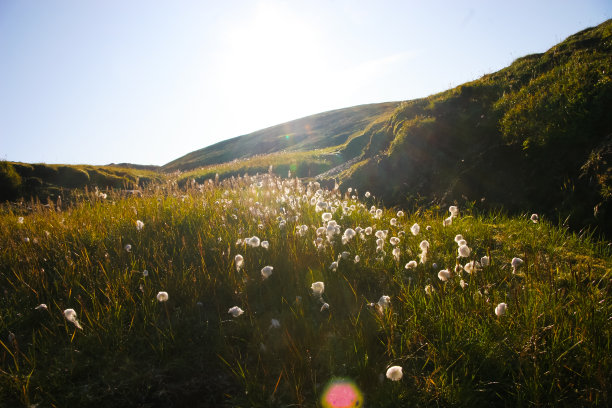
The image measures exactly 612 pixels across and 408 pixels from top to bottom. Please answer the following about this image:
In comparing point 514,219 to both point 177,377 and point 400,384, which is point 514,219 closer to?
point 400,384

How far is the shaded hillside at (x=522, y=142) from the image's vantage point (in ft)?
14.8

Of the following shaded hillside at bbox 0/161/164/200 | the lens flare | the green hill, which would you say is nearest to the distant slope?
shaded hillside at bbox 0/161/164/200

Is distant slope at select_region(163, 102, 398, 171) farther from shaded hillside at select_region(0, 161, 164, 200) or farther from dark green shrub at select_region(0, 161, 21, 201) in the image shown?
dark green shrub at select_region(0, 161, 21, 201)

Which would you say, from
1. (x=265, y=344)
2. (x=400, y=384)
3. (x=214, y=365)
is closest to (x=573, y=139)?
(x=400, y=384)

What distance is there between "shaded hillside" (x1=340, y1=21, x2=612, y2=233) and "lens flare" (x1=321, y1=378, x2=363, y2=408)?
3982 millimetres

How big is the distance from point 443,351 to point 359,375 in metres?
0.66

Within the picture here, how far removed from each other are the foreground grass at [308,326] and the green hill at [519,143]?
0.91 m

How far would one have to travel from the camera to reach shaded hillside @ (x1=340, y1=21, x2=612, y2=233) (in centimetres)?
450

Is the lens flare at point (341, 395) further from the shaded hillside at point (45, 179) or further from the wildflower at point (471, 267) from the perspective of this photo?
the shaded hillside at point (45, 179)

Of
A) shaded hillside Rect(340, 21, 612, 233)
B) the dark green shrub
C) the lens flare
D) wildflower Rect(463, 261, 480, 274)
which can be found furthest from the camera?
the dark green shrub

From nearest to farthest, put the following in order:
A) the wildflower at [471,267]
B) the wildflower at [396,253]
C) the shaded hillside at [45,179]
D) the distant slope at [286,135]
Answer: the wildflower at [471,267] → the wildflower at [396,253] → the shaded hillside at [45,179] → the distant slope at [286,135]

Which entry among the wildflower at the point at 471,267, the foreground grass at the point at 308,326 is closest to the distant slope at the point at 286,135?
the foreground grass at the point at 308,326

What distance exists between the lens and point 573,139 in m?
4.75

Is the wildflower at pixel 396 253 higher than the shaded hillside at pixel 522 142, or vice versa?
the shaded hillside at pixel 522 142
